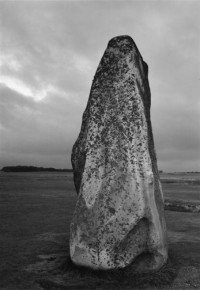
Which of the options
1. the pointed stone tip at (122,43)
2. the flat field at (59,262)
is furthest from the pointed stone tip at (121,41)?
the flat field at (59,262)

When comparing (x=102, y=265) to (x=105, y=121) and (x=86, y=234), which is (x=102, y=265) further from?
(x=105, y=121)

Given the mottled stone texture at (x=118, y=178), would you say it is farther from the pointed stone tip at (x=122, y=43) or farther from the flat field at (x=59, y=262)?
the flat field at (x=59, y=262)

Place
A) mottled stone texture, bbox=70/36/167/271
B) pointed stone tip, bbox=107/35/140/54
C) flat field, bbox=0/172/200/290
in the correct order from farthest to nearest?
pointed stone tip, bbox=107/35/140/54, mottled stone texture, bbox=70/36/167/271, flat field, bbox=0/172/200/290

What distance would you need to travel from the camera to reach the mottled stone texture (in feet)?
20.7

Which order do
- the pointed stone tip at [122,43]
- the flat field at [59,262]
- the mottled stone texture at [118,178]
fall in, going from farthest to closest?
the pointed stone tip at [122,43] < the mottled stone texture at [118,178] < the flat field at [59,262]

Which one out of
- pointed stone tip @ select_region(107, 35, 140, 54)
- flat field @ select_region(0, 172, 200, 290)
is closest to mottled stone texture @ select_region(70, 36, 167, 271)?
pointed stone tip @ select_region(107, 35, 140, 54)

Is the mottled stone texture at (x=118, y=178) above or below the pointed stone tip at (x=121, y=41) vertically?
below

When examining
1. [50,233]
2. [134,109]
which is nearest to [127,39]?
[134,109]

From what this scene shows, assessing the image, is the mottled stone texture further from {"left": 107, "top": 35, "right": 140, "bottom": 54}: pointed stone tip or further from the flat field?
the flat field

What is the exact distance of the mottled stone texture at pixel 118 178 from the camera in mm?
6301

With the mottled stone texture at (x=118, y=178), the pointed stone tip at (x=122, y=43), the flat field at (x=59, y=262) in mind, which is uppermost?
the pointed stone tip at (x=122, y=43)

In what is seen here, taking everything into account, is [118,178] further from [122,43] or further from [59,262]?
[122,43]

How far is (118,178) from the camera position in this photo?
21.2ft

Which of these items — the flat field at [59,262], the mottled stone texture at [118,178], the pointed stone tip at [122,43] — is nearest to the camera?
the flat field at [59,262]
